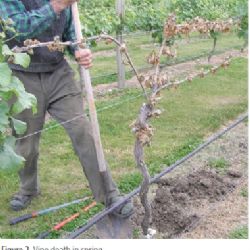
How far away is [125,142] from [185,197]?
5.03 ft

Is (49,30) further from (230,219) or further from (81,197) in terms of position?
(230,219)

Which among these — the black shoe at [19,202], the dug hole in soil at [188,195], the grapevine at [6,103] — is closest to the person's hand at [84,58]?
the grapevine at [6,103]

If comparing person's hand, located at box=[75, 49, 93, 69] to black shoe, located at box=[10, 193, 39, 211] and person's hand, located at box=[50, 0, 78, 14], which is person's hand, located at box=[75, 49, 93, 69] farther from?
Answer: black shoe, located at box=[10, 193, 39, 211]

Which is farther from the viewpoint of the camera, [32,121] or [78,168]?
[78,168]

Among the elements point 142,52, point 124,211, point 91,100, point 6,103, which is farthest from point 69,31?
point 142,52

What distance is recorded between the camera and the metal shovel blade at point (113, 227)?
Answer: 3381mm

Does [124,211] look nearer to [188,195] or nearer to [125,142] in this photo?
[188,195]

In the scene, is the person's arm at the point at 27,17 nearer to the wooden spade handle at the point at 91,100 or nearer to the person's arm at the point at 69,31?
the wooden spade handle at the point at 91,100

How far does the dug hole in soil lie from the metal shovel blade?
12cm

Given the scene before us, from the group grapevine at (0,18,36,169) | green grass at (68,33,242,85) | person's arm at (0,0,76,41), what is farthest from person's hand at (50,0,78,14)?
green grass at (68,33,242,85)

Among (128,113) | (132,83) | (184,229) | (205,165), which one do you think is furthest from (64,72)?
(132,83)

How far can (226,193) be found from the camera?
405cm

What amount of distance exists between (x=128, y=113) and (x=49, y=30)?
288cm

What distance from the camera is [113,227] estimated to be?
3.40 m
